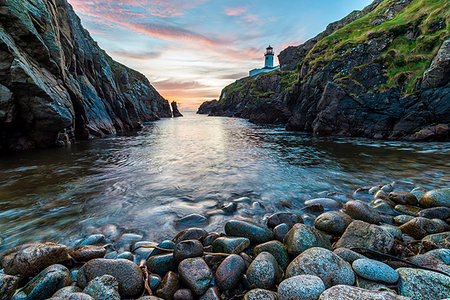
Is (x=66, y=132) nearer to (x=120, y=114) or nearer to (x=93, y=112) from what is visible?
(x=93, y=112)

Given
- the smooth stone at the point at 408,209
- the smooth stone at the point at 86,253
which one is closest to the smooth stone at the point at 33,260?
the smooth stone at the point at 86,253

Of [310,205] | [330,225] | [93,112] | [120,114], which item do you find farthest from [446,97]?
[120,114]

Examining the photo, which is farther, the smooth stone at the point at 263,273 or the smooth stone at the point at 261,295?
the smooth stone at the point at 263,273

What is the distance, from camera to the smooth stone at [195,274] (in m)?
2.71

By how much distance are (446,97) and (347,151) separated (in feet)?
32.0

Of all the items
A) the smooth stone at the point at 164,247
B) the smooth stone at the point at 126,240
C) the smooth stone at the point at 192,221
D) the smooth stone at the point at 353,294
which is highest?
the smooth stone at the point at 353,294

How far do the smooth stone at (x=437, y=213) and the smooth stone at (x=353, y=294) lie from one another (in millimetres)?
4141

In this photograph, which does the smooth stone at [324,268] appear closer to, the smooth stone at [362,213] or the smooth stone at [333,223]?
the smooth stone at [333,223]

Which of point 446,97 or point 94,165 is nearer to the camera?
point 94,165

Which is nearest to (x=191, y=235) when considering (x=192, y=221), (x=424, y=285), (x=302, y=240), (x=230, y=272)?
(x=192, y=221)

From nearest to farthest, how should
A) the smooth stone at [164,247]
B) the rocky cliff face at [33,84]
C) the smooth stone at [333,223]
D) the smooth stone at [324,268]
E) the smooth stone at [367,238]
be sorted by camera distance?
the smooth stone at [324,268] < the smooth stone at [367,238] < the smooth stone at [164,247] < the smooth stone at [333,223] < the rocky cliff face at [33,84]

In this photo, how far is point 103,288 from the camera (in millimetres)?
2494

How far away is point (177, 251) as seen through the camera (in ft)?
10.9

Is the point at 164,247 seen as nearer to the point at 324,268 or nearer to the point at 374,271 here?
the point at 324,268
